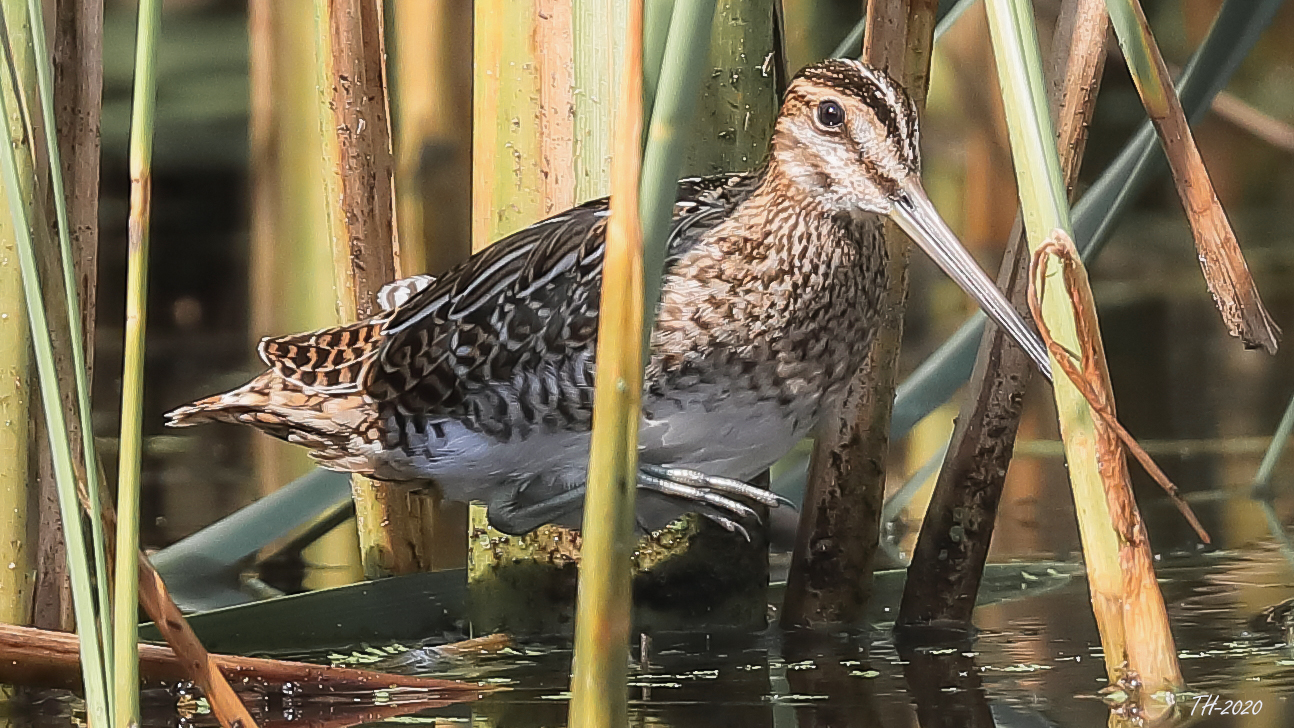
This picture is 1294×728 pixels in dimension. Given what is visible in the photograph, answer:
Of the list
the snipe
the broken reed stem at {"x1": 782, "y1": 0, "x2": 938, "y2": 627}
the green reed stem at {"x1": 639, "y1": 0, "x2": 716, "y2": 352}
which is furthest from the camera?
the broken reed stem at {"x1": 782, "y1": 0, "x2": 938, "y2": 627}

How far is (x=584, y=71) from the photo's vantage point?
85.5 inches

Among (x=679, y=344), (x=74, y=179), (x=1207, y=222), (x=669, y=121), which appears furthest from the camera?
(x=679, y=344)

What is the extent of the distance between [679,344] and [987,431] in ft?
1.31

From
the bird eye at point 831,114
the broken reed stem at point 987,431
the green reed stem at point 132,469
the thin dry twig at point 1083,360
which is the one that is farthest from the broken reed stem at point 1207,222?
the green reed stem at point 132,469

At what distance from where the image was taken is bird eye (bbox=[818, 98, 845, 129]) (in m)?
2.21

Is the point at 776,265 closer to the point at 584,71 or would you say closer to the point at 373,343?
the point at 584,71

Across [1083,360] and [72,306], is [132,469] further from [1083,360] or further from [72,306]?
[1083,360]

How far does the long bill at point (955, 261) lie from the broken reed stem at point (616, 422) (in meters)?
0.74

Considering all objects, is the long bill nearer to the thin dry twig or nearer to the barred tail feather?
the thin dry twig

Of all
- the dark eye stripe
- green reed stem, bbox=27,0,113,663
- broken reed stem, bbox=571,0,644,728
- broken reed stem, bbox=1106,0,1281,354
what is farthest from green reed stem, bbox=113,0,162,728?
the dark eye stripe

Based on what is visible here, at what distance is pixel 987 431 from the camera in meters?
2.24

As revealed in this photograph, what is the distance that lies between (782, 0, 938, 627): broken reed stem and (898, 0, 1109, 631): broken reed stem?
0.07 metres

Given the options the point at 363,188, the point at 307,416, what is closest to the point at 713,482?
the point at 307,416

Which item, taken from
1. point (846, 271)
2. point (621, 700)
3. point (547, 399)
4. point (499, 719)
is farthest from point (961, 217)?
point (621, 700)
